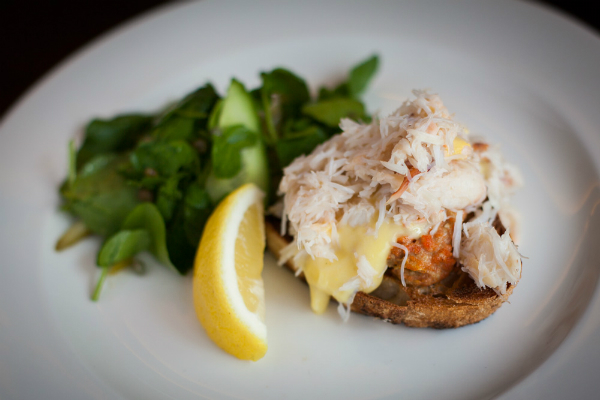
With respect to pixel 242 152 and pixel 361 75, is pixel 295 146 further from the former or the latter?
pixel 361 75

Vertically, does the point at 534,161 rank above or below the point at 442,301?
above

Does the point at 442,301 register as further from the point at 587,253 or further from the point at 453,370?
the point at 587,253

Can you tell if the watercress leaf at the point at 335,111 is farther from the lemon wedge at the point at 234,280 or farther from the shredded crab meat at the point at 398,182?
the lemon wedge at the point at 234,280

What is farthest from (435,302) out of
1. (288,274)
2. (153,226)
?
(153,226)

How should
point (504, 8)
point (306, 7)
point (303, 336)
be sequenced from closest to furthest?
point (303, 336)
point (504, 8)
point (306, 7)

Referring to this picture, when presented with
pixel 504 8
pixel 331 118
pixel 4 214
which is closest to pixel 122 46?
pixel 4 214

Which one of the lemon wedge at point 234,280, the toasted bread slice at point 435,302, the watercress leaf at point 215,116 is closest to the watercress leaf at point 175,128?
the watercress leaf at point 215,116

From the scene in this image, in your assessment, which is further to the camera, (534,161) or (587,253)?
(534,161)
